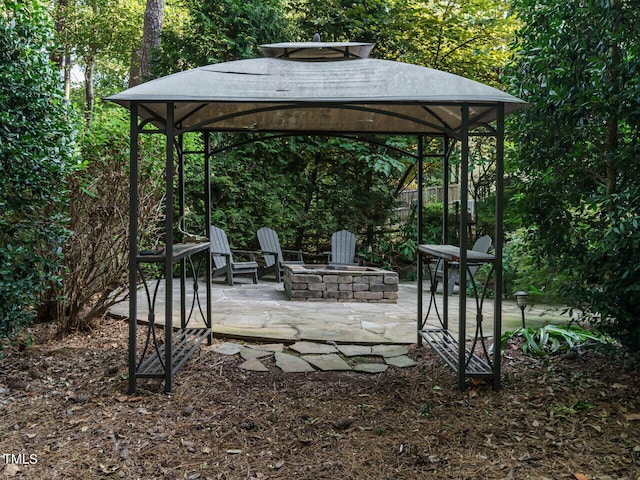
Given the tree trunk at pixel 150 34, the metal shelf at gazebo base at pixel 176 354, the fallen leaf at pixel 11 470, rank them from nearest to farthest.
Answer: the fallen leaf at pixel 11 470, the metal shelf at gazebo base at pixel 176 354, the tree trunk at pixel 150 34

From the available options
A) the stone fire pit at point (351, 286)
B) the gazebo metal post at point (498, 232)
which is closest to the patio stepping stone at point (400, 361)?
the gazebo metal post at point (498, 232)

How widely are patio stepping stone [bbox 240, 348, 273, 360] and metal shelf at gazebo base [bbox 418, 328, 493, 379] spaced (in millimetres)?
1229

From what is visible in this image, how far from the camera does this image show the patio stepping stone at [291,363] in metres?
3.54

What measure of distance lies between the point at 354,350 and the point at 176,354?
1.36 m

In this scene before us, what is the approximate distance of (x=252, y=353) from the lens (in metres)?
3.85

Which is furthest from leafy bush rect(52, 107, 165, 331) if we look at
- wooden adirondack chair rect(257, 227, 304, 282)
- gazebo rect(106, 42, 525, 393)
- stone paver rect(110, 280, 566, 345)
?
wooden adirondack chair rect(257, 227, 304, 282)

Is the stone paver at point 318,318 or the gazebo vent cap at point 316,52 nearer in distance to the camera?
the gazebo vent cap at point 316,52

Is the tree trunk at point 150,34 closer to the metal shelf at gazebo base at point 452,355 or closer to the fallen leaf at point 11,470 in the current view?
the metal shelf at gazebo base at point 452,355

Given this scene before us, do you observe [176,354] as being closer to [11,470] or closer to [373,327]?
[11,470]

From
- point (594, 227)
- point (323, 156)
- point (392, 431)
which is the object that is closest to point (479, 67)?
point (323, 156)

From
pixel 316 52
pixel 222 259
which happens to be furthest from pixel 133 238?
pixel 222 259

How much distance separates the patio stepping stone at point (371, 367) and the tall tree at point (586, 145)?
135cm

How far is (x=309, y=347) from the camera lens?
402cm

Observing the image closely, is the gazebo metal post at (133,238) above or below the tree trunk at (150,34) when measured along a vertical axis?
below
